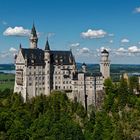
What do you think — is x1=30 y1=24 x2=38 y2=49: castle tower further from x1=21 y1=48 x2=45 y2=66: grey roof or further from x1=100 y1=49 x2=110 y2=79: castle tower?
x1=100 y1=49 x2=110 y2=79: castle tower

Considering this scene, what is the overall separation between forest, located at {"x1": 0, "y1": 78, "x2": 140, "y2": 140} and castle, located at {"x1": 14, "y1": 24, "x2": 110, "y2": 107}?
9.88 ft

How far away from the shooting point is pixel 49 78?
123750mm

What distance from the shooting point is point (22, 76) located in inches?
4865

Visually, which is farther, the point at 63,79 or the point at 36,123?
the point at 63,79

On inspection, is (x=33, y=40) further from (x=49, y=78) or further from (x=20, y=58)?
(x=49, y=78)

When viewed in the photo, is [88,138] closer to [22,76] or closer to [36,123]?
[36,123]

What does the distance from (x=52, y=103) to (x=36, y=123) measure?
76.2ft

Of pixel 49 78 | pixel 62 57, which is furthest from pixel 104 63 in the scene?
pixel 49 78

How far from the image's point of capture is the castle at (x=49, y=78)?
12244 centimetres

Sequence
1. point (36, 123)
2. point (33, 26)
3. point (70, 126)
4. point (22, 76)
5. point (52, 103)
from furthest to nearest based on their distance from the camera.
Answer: point (33, 26) < point (22, 76) < point (52, 103) < point (36, 123) < point (70, 126)

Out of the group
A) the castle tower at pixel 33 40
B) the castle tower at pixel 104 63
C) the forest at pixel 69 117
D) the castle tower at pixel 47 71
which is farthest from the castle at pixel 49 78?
the castle tower at pixel 33 40

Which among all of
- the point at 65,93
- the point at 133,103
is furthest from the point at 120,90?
the point at 65,93

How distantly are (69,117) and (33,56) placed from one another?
26819 millimetres

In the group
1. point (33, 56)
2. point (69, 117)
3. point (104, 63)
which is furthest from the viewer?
point (104, 63)
